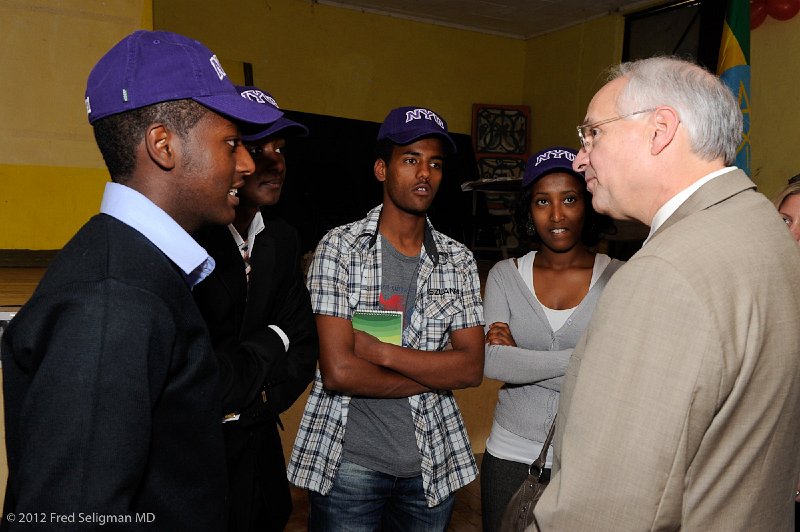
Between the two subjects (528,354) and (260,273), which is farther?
(528,354)

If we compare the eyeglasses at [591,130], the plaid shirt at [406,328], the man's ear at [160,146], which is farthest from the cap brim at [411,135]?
the man's ear at [160,146]

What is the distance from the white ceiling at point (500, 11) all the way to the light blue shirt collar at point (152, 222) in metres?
8.17

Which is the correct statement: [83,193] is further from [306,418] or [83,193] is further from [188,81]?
[188,81]

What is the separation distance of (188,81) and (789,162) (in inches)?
273

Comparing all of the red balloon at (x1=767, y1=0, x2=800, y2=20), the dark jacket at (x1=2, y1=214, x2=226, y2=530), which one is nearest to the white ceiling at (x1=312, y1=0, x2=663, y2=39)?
the red balloon at (x1=767, y1=0, x2=800, y2=20)

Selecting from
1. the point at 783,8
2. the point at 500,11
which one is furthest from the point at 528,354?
the point at 500,11

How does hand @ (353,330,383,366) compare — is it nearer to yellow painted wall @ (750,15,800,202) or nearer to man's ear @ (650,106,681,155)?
man's ear @ (650,106,681,155)

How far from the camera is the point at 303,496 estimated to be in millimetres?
3365

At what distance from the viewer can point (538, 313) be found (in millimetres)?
2051

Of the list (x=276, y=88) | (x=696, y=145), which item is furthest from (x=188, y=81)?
(x=276, y=88)

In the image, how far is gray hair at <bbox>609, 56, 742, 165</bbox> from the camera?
3.59ft

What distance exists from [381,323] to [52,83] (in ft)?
13.0

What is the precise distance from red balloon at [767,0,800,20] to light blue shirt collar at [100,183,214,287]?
7154mm

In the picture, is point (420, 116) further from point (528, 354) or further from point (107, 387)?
point (107, 387)
